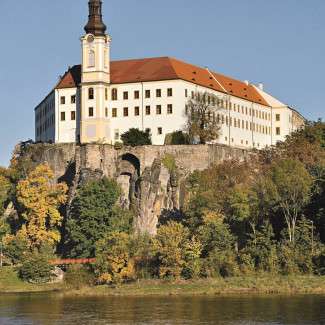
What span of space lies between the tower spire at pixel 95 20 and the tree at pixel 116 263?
32.2 m

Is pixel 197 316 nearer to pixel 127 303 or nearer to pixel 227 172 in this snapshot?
pixel 127 303

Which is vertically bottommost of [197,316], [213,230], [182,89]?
[197,316]

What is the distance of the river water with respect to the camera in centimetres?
7394

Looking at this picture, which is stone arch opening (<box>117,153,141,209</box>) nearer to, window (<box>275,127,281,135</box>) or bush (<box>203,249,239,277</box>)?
bush (<box>203,249,239,277</box>)

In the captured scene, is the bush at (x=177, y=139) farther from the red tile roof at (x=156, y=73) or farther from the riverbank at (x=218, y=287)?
the riverbank at (x=218, y=287)

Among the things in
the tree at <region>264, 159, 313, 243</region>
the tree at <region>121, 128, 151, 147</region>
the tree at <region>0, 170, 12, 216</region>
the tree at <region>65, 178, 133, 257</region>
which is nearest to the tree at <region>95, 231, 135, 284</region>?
the tree at <region>65, 178, 133, 257</region>

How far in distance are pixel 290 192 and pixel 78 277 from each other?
19.9 metres

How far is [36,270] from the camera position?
105 meters

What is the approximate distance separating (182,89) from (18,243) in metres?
28.2

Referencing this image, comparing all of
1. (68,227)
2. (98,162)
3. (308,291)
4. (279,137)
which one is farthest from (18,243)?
(279,137)

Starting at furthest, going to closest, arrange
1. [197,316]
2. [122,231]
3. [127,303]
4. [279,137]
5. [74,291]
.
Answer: [279,137]
[122,231]
[74,291]
[127,303]
[197,316]

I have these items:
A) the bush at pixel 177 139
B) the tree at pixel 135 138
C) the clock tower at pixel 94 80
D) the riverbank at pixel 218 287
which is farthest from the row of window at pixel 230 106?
the riverbank at pixel 218 287

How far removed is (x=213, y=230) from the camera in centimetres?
9981

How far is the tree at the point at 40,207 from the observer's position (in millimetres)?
113812
